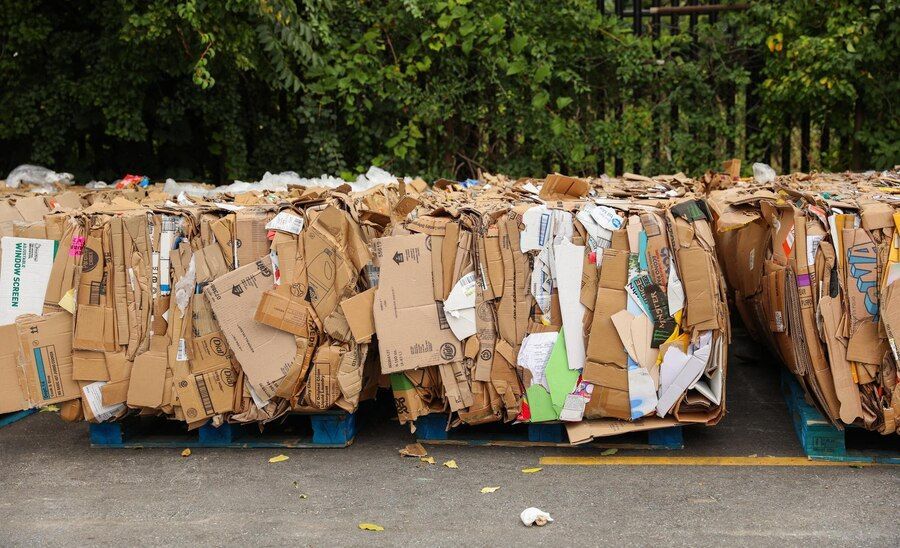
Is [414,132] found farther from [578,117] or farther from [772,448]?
[772,448]

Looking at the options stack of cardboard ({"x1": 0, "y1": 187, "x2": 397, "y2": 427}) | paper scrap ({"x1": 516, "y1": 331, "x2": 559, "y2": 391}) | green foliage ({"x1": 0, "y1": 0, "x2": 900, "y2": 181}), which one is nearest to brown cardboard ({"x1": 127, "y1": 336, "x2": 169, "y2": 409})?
stack of cardboard ({"x1": 0, "y1": 187, "x2": 397, "y2": 427})

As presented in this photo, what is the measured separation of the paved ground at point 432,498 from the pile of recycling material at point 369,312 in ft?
0.98

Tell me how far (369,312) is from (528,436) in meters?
1.23

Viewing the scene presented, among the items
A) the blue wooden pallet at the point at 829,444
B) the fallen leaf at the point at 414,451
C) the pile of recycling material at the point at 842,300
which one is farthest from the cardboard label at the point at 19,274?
the blue wooden pallet at the point at 829,444

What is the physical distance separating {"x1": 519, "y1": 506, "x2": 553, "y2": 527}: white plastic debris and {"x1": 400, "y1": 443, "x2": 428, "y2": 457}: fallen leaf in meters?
1.04

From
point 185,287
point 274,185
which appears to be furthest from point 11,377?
point 274,185

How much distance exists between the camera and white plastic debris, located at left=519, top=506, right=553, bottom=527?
431 cm

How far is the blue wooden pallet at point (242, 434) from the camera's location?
5465 mm

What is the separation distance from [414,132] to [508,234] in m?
6.55

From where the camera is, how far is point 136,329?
5379 millimetres

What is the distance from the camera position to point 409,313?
17.0 ft

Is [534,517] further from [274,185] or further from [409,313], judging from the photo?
[274,185]

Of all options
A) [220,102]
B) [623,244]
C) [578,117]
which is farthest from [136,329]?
[578,117]

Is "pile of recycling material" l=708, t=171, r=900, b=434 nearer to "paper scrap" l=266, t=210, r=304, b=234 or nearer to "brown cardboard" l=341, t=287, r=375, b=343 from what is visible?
"brown cardboard" l=341, t=287, r=375, b=343
